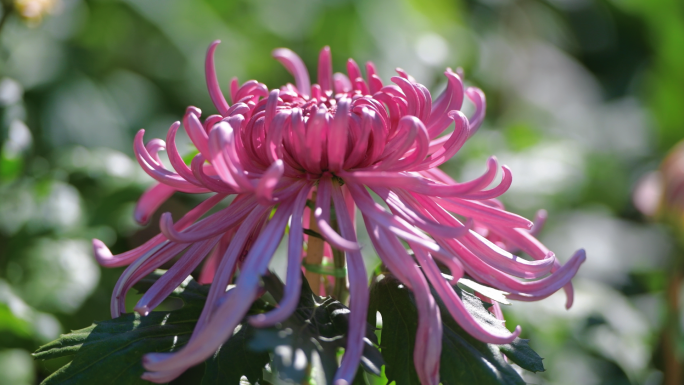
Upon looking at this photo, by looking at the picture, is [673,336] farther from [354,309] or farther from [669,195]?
[354,309]

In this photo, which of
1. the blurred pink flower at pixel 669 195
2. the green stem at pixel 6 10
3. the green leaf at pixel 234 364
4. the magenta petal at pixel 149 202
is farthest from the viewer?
the blurred pink flower at pixel 669 195

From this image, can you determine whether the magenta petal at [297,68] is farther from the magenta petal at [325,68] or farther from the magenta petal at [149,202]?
the magenta petal at [149,202]

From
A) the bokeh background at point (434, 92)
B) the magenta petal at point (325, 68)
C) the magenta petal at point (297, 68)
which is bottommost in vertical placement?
the bokeh background at point (434, 92)

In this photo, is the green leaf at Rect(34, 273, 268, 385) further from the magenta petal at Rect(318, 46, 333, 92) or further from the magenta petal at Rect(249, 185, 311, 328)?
the magenta petal at Rect(318, 46, 333, 92)

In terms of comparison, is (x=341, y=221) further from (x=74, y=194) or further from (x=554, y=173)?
(x=554, y=173)

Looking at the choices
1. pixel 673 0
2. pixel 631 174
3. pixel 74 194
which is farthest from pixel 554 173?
pixel 673 0

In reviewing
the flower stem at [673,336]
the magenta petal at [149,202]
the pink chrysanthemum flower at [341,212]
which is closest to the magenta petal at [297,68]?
the pink chrysanthemum flower at [341,212]

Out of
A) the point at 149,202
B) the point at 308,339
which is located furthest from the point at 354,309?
the point at 149,202
